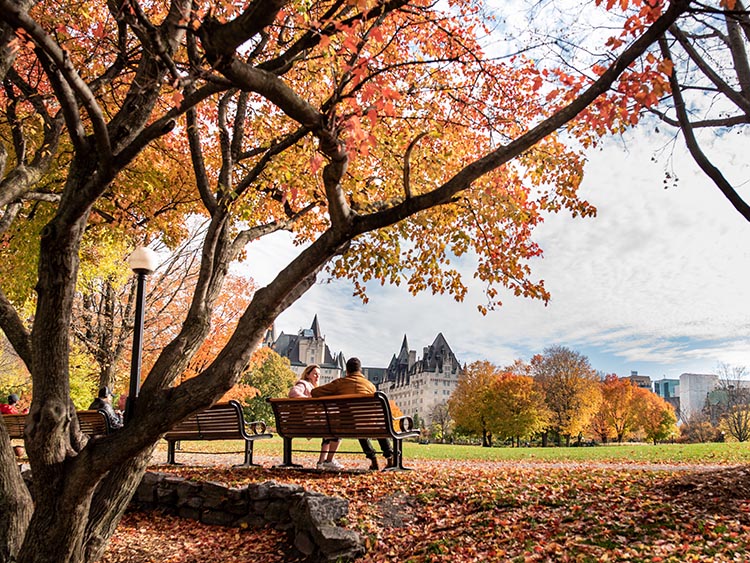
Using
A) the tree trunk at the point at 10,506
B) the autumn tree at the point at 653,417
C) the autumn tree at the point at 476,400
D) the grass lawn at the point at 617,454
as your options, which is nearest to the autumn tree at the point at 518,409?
the autumn tree at the point at 476,400

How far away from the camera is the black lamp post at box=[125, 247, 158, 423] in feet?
21.7

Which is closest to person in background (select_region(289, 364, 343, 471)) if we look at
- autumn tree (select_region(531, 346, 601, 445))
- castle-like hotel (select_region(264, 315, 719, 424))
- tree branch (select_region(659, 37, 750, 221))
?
tree branch (select_region(659, 37, 750, 221))

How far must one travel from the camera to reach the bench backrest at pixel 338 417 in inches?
301

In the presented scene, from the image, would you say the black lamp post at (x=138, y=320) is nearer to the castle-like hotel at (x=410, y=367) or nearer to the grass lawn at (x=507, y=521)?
the grass lawn at (x=507, y=521)

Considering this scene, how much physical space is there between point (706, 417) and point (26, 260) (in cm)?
6055

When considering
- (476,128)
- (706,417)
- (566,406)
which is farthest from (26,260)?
(706,417)

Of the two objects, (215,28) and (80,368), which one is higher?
(215,28)

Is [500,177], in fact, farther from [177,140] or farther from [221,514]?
[177,140]

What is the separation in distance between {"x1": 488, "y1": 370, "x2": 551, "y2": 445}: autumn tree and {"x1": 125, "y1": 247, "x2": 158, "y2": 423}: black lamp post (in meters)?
38.2

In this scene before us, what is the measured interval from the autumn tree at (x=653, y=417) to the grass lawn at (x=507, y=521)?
4983 centimetres

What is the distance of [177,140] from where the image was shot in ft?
44.1

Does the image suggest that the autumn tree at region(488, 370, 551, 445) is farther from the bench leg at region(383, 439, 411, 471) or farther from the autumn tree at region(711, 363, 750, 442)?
the bench leg at region(383, 439, 411, 471)

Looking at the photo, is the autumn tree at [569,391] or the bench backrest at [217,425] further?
the autumn tree at [569,391]

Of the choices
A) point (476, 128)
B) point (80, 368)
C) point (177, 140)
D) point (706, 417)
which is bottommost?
point (706, 417)
